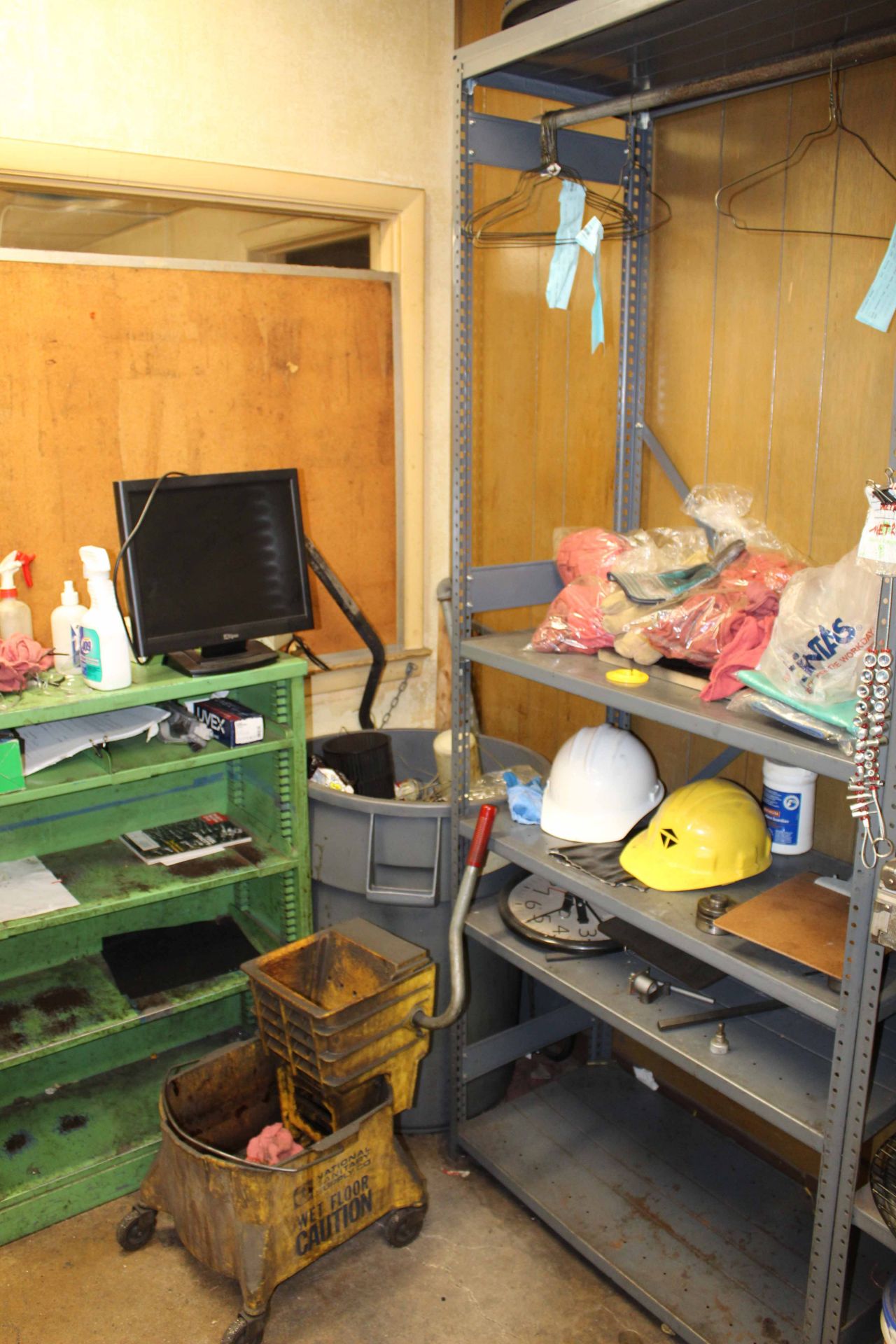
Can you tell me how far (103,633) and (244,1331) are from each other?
1.30 m

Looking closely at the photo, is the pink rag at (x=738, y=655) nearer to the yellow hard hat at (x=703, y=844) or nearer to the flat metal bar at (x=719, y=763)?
the yellow hard hat at (x=703, y=844)

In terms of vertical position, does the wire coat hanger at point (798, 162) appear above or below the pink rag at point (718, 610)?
above

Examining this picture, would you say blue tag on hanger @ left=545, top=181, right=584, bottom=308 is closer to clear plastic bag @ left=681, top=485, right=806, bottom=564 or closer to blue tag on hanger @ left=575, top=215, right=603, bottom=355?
blue tag on hanger @ left=575, top=215, right=603, bottom=355

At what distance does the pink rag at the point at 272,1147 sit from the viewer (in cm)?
209

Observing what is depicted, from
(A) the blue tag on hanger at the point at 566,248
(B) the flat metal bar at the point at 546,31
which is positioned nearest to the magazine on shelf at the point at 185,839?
(A) the blue tag on hanger at the point at 566,248

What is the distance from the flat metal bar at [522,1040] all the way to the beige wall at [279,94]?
1059mm

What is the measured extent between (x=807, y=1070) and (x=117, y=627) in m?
1.47

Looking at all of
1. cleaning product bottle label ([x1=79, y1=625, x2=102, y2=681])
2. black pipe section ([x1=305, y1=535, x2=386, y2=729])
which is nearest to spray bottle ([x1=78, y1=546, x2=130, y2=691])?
cleaning product bottle label ([x1=79, y1=625, x2=102, y2=681])

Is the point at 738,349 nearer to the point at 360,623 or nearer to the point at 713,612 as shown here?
the point at 713,612

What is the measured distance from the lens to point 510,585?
2205 millimetres

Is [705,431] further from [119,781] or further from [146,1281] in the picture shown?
[146,1281]

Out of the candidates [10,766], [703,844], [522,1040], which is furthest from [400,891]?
[10,766]

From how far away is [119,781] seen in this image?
2115mm

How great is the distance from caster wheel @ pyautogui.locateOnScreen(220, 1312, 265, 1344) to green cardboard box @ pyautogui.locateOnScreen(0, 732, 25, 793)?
1047 millimetres
